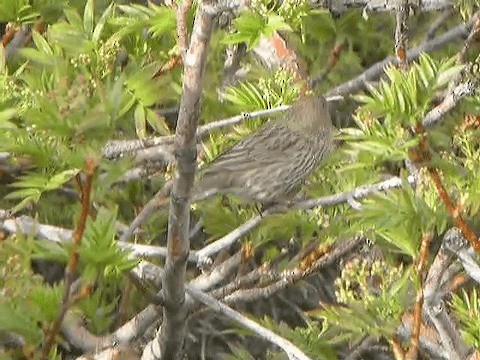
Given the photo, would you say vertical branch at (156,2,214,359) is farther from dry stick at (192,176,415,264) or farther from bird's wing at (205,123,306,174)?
bird's wing at (205,123,306,174)

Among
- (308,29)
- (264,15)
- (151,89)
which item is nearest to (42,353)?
(151,89)

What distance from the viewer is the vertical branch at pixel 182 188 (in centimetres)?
230

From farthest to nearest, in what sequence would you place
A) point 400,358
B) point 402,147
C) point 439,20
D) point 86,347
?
point 439,20 < point 86,347 < point 400,358 < point 402,147

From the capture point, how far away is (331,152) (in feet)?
13.1

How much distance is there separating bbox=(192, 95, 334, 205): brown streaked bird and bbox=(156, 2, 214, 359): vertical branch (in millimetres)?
812

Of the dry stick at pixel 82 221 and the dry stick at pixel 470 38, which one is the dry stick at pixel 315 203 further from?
the dry stick at pixel 82 221

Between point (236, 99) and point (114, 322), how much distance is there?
3.96ft

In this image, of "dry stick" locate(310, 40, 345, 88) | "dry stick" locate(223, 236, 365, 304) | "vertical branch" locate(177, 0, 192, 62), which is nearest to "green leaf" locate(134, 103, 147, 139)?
"vertical branch" locate(177, 0, 192, 62)

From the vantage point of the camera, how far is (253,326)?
2699 millimetres

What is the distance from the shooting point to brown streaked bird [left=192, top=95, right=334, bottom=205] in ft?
12.7

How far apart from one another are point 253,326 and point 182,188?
17.0 inches

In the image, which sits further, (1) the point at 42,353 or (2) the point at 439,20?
(2) the point at 439,20

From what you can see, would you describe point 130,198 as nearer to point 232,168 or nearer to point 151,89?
point 232,168

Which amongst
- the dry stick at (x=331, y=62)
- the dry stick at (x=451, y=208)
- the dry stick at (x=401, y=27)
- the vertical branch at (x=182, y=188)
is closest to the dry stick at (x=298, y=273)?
the vertical branch at (x=182, y=188)
